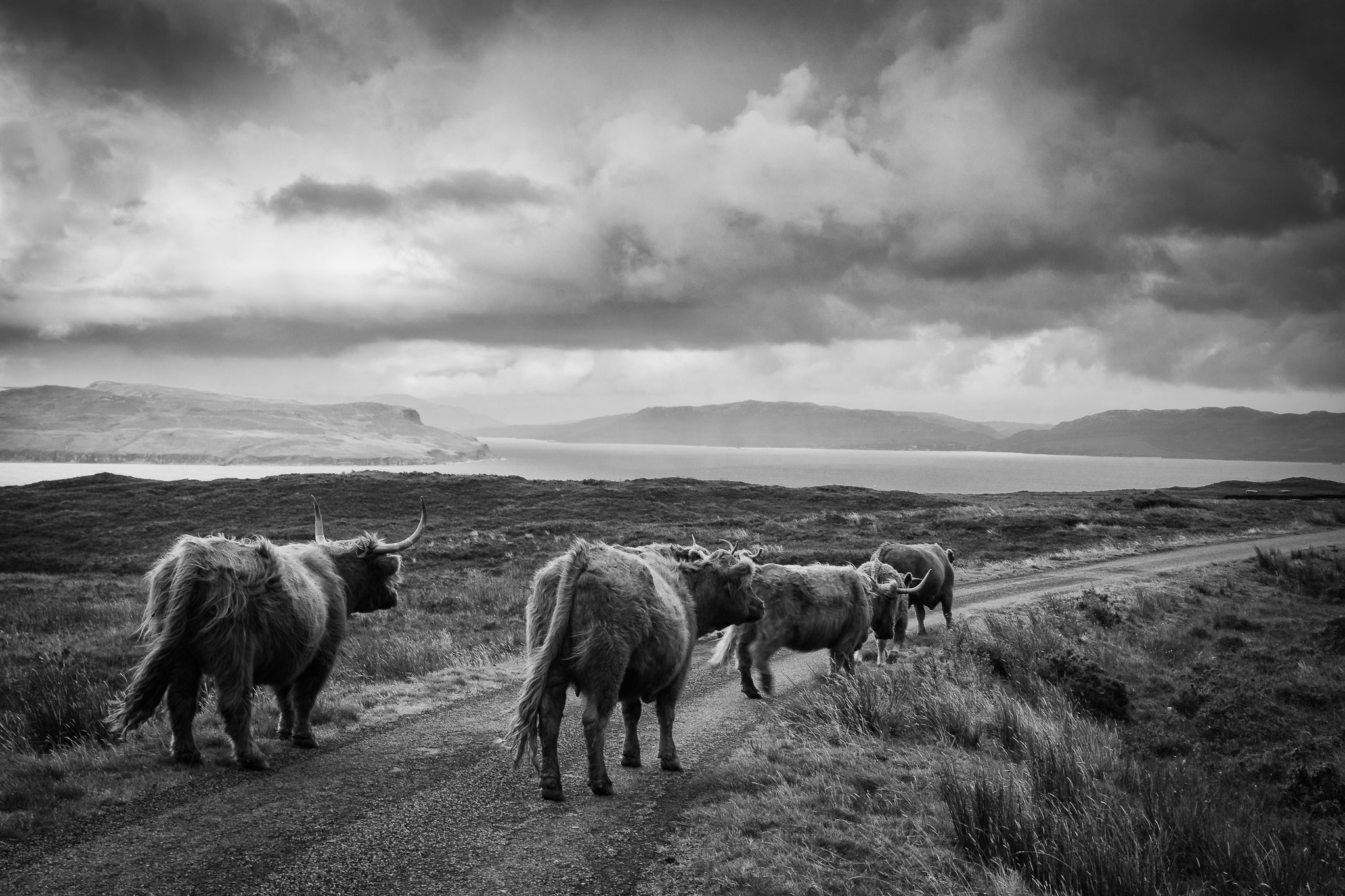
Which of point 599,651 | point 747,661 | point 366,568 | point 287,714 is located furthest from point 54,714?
point 747,661

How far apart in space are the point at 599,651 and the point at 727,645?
564 centimetres

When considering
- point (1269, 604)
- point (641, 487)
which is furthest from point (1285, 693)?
point (641, 487)

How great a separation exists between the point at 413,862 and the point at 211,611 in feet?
11.0

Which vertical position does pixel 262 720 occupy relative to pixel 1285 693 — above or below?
above

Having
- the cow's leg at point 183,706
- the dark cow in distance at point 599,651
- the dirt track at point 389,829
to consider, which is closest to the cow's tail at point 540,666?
the dark cow in distance at point 599,651

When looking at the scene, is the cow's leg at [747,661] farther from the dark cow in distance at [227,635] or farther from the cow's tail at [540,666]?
the dark cow in distance at [227,635]

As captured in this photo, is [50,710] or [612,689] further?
[50,710]

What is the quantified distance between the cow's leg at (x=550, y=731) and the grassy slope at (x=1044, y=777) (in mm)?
1391

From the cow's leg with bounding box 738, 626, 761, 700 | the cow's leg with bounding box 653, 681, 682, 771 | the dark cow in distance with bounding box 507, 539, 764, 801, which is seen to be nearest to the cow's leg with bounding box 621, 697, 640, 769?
the dark cow in distance with bounding box 507, 539, 764, 801

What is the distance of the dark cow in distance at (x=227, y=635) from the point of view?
6.95 m

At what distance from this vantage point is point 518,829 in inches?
245

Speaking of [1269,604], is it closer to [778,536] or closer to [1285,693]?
[1285,693]

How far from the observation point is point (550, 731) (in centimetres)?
683

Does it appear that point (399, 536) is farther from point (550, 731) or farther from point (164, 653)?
point (550, 731)
